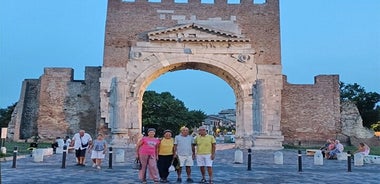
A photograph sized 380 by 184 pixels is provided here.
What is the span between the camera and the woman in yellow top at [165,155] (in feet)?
28.6

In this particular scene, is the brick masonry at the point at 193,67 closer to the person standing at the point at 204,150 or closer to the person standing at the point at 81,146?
the person standing at the point at 81,146

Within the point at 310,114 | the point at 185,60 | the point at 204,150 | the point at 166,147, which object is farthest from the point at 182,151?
the point at 310,114


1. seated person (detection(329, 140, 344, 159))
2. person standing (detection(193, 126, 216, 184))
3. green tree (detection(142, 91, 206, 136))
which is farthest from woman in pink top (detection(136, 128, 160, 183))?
green tree (detection(142, 91, 206, 136))

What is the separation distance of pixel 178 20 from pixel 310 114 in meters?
9.41

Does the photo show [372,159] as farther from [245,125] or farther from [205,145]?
[245,125]

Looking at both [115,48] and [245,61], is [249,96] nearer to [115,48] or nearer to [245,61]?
[245,61]

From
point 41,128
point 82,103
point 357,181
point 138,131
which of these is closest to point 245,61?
point 138,131

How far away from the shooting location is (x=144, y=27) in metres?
24.0

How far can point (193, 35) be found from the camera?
2358cm

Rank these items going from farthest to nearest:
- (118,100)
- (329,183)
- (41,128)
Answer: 1. (41,128)
2. (118,100)
3. (329,183)

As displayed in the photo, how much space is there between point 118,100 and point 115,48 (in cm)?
308

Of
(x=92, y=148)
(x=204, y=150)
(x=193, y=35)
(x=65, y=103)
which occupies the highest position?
(x=193, y=35)

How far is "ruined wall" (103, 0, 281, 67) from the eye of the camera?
23.9m

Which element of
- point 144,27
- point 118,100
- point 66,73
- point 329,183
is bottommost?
point 329,183
